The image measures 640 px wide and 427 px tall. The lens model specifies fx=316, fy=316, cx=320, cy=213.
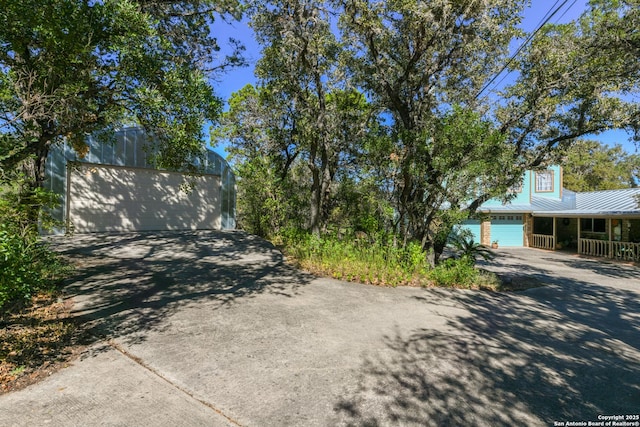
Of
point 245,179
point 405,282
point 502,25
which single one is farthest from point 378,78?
point 245,179

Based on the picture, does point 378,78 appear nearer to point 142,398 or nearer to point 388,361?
point 388,361

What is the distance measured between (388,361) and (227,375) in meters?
1.61

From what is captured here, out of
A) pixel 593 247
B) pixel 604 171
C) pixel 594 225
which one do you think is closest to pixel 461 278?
pixel 593 247

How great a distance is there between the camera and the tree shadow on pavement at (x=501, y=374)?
250cm

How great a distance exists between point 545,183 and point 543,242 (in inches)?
150

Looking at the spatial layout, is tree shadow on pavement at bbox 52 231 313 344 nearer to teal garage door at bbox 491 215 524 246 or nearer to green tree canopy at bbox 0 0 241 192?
green tree canopy at bbox 0 0 241 192

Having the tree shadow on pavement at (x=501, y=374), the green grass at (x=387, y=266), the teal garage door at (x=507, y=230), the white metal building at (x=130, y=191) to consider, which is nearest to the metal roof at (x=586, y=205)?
the teal garage door at (x=507, y=230)

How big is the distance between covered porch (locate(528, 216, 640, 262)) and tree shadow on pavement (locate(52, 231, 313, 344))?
50.6 ft

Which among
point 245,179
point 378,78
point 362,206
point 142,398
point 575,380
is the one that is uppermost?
point 378,78

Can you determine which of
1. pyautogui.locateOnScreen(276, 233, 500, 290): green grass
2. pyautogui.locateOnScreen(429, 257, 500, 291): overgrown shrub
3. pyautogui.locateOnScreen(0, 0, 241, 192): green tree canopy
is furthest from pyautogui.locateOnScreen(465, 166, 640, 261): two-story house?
pyautogui.locateOnScreen(0, 0, 241, 192): green tree canopy

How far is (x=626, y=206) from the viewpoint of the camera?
14320 mm

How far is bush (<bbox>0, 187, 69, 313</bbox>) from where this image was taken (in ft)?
8.77

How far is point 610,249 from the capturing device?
1466cm

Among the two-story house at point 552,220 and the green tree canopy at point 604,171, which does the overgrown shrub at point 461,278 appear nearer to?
the two-story house at point 552,220
